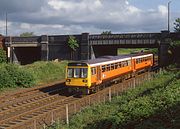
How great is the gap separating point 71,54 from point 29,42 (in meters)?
8.98

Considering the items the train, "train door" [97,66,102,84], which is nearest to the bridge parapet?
the train

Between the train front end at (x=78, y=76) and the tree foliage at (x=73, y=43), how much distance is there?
37244mm

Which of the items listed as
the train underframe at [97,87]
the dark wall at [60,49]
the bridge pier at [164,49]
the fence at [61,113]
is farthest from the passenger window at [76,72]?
the dark wall at [60,49]

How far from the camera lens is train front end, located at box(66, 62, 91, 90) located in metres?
29.3

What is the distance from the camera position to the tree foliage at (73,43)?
221ft

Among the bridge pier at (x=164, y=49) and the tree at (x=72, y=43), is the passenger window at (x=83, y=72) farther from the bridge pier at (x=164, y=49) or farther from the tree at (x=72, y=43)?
the tree at (x=72, y=43)

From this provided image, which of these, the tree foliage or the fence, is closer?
the fence

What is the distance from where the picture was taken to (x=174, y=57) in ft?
200

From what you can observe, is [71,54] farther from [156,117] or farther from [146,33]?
[156,117]

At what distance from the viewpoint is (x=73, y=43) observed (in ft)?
221

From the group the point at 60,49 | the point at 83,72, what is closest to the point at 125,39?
the point at 60,49

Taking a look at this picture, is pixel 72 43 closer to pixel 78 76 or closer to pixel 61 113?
pixel 78 76

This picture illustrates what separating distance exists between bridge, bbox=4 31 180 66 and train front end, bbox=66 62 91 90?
106ft

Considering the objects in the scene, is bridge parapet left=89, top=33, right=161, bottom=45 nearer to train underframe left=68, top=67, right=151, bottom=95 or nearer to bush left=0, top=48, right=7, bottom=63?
bush left=0, top=48, right=7, bottom=63
